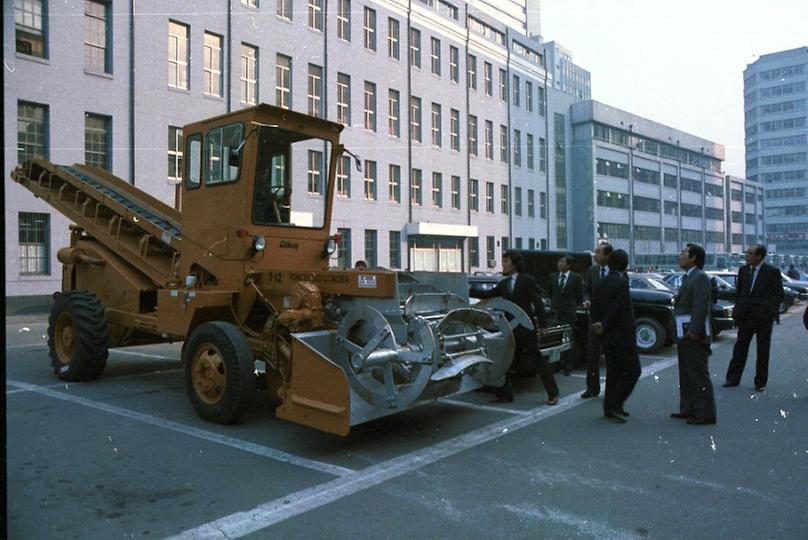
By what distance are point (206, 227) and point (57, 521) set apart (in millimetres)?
3951

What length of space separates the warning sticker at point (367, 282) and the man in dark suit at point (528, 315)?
79.7 inches

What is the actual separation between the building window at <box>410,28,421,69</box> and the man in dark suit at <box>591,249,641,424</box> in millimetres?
31790

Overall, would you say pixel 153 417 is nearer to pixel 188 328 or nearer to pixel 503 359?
pixel 188 328

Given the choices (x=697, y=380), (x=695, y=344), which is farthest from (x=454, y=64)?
(x=697, y=380)

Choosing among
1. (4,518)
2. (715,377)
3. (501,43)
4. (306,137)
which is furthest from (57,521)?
(501,43)

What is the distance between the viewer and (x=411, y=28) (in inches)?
1436

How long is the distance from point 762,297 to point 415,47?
3146 centimetres

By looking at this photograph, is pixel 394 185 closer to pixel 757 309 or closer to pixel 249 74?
pixel 249 74

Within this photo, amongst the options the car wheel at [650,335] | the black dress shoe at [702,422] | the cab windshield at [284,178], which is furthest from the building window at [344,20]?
the black dress shoe at [702,422]

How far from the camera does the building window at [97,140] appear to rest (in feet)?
74.4

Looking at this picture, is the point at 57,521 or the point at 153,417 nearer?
the point at 57,521

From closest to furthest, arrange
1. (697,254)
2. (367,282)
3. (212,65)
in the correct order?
(367,282) < (697,254) < (212,65)

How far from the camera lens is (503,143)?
4569cm

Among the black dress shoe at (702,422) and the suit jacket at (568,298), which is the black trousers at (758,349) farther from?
the black dress shoe at (702,422)
